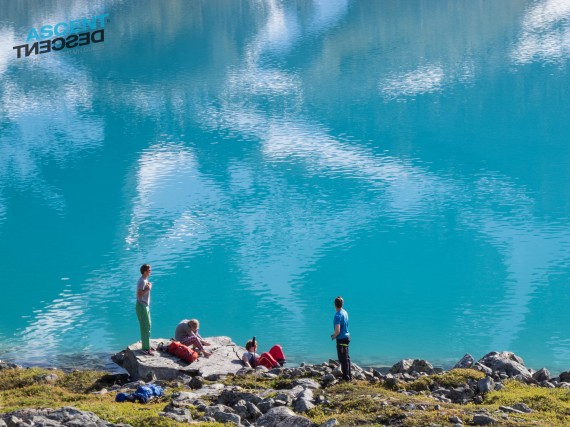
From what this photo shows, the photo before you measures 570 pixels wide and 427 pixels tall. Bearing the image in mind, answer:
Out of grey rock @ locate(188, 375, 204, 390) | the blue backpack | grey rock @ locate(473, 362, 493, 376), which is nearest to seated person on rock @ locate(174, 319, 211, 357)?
grey rock @ locate(188, 375, 204, 390)

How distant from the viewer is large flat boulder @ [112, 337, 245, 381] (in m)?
17.5

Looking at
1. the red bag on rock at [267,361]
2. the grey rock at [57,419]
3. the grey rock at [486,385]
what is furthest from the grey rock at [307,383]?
the grey rock at [57,419]

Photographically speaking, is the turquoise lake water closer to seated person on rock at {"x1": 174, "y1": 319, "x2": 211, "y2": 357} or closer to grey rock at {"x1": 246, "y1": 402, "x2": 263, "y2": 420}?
seated person on rock at {"x1": 174, "y1": 319, "x2": 211, "y2": 357}

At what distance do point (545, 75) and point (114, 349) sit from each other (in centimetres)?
4151

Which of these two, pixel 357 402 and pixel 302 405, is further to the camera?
pixel 357 402

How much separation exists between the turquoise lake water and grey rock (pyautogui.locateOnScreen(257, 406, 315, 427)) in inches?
343

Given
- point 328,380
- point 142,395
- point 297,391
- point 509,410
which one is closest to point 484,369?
point 328,380

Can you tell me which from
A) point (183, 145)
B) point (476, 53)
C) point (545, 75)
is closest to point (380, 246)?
point (183, 145)

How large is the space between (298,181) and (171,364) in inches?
901

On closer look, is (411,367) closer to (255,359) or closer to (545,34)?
(255,359)

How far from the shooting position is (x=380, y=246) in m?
31.4

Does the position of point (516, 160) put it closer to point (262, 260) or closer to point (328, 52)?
point (262, 260)

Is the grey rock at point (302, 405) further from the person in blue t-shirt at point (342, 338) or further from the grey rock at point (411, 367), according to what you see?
the grey rock at point (411, 367)

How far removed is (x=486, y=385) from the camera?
14695 mm
